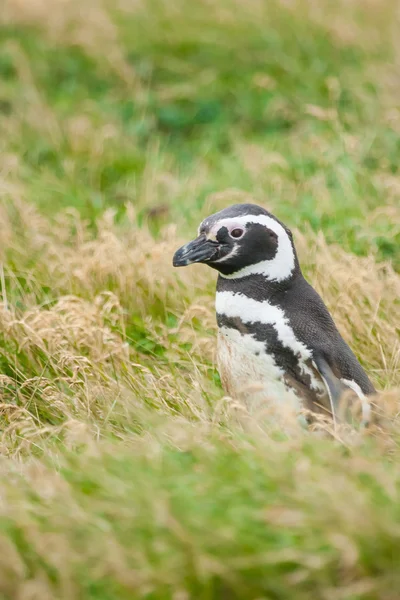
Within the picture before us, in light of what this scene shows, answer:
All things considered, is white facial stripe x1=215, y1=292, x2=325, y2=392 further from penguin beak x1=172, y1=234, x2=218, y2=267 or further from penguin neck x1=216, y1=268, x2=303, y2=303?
penguin beak x1=172, y1=234, x2=218, y2=267

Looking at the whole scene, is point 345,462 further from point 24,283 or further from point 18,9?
point 18,9

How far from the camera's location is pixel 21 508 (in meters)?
3.02

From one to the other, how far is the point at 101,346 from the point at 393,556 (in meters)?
2.01

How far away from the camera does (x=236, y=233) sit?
404cm

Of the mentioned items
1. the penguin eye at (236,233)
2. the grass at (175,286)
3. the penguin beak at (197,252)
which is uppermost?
the penguin eye at (236,233)

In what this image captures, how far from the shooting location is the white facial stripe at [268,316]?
3887mm

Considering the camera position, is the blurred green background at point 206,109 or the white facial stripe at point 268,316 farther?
the blurred green background at point 206,109

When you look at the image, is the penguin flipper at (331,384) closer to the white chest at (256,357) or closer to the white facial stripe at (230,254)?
the white chest at (256,357)

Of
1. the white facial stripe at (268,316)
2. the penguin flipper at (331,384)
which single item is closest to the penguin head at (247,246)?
the white facial stripe at (268,316)

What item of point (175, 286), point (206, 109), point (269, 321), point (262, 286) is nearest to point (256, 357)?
point (269, 321)

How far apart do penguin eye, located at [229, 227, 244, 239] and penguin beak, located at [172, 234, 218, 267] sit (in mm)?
75

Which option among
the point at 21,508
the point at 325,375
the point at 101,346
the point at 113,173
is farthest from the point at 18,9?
the point at 21,508

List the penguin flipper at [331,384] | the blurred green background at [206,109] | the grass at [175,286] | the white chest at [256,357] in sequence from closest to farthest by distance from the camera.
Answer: the grass at [175,286], the penguin flipper at [331,384], the white chest at [256,357], the blurred green background at [206,109]

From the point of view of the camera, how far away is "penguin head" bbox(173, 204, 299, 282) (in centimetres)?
403
